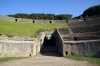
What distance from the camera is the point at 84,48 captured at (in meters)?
16.2

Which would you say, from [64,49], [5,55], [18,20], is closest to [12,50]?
[5,55]

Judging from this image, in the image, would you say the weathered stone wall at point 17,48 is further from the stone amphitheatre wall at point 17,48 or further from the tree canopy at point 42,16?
the tree canopy at point 42,16

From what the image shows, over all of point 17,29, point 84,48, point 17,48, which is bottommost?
point 17,48

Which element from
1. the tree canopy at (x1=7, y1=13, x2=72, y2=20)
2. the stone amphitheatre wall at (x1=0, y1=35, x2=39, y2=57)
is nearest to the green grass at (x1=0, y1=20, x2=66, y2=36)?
the stone amphitheatre wall at (x1=0, y1=35, x2=39, y2=57)

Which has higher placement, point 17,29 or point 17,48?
point 17,29

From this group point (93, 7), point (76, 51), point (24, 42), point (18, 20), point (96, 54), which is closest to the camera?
point (96, 54)

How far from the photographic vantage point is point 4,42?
1686 centimetres

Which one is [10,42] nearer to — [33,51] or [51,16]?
[33,51]

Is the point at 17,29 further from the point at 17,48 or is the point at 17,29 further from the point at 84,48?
the point at 84,48

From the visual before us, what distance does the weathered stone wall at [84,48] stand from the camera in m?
15.6

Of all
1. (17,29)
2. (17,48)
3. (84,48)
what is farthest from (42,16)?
(84,48)

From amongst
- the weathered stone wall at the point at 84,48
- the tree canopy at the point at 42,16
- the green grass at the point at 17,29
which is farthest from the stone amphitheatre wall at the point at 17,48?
the tree canopy at the point at 42,16

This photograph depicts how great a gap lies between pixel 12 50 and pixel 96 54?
1081cm

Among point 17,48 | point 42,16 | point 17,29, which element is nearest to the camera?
point 17,48
